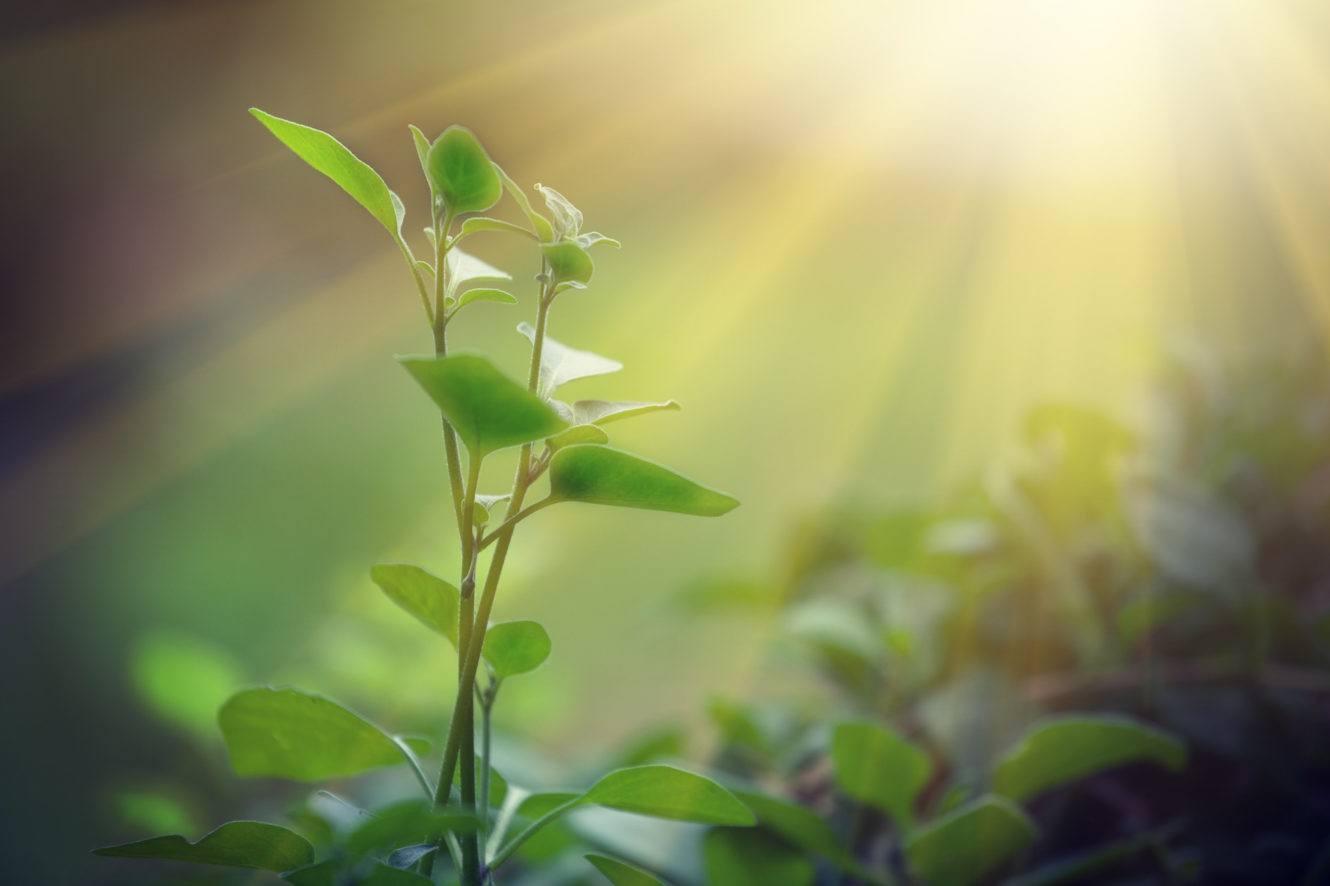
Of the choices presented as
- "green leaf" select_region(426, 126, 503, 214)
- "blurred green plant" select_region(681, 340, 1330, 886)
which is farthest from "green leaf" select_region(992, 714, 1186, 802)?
"green leaf" select_region(426, 126, 503, 214)

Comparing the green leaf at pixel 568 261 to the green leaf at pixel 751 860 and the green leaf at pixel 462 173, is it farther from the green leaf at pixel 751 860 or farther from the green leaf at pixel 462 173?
the green leaf at pixel 751 860

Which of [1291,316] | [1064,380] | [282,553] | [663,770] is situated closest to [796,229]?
[1064,380]

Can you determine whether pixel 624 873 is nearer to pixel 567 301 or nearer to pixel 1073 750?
pixel 1073 750

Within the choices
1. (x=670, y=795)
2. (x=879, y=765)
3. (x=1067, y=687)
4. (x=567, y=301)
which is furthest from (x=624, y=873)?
(x=567, y=301)

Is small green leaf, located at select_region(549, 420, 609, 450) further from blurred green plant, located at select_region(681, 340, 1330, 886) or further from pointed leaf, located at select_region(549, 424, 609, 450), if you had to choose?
blurred green plant, located at select_region(681, 340, 1330, 886)

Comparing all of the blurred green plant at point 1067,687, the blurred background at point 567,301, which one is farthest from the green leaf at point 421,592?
the blurred background at point 567,301

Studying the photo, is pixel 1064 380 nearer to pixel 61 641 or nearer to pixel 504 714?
pixel 504 714
